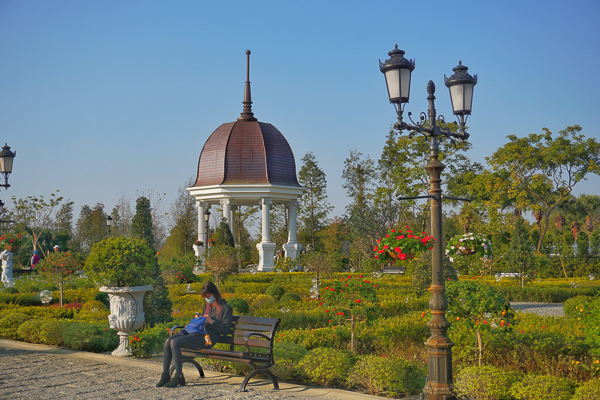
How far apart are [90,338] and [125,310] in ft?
3.41

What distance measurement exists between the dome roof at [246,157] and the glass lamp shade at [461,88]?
24039 mm

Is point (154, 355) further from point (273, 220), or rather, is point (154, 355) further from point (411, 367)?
point (273, 220)

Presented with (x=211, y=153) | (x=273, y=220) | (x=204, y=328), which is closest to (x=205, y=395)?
(x=204, y=328)

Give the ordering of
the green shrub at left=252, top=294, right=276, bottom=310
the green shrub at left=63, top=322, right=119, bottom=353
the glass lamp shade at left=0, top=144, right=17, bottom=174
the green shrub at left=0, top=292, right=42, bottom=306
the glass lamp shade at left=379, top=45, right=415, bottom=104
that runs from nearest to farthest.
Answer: the glass lamp shade at left=379, top=45, right=415, bottom=104
the green shrub at left=63, top=322, right=119, bottom=353
the glass lamp shade at left=0, top=144, right=17, bottom=174
the green shrub at left=252, top=294, right=276, bottom=310
the green shrub at left=0, top=292, right=42, bottom=306

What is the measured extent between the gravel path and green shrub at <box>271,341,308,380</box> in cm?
912

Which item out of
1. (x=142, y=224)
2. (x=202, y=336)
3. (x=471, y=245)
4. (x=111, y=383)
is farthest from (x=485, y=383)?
(x=142, y=224)

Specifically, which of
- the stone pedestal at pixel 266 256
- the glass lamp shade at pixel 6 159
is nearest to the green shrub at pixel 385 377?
the glass lamp shade at pixel 6 159

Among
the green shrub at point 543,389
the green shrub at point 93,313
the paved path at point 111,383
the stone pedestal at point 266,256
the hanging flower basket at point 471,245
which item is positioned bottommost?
the paved path at point 111,383

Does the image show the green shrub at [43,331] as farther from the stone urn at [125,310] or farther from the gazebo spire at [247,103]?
the gazebo spire at [247,103]

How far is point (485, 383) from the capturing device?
228 inches

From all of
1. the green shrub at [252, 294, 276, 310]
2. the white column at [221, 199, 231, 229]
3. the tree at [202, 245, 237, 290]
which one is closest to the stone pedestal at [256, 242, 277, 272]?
the white column at [221, 199, 231, 229]

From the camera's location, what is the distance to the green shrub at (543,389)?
5.43 meters

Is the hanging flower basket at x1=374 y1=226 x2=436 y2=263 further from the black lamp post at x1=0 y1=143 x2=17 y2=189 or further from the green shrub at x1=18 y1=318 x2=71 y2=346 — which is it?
the black lamp post at x1=0 y1=143 x2=17 y2=189

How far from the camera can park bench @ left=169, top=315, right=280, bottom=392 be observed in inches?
252
